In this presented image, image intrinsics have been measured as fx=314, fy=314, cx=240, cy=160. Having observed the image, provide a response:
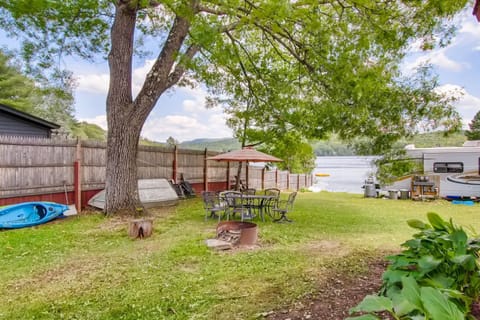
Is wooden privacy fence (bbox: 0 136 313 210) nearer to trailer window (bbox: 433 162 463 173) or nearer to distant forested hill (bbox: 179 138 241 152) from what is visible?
distant forested hill (bbox: 179 138 241 152)

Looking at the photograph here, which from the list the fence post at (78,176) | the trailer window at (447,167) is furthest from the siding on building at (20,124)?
the trailer window at (447,167)

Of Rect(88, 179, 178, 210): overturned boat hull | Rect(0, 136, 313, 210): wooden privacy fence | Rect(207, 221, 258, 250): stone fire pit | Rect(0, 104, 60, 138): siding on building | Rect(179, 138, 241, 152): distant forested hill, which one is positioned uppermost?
Rect(0, 104, 60, 138): siding on building

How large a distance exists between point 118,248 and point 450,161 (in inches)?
563

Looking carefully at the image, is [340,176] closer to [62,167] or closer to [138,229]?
[62,167]

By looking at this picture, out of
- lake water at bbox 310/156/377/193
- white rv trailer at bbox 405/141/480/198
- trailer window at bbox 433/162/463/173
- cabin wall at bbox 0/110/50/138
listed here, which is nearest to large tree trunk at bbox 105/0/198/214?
cabin wall at bbox 0/110/50/138

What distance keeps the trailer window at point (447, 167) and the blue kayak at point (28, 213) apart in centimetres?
1475

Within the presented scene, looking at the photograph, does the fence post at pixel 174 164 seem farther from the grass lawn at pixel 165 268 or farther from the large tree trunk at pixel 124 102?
the grass lawn at pixel 165 268

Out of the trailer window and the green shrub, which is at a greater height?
the trailer window

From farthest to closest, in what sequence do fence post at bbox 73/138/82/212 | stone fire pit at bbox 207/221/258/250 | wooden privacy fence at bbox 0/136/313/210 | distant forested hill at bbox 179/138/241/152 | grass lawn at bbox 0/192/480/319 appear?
distant forested hill at bbox 179/138/241/152 → fence post at bbox 73/138/82/212 → wooden privacy fence at bbox 0/136/313/210 → stone fire pit at bbox 207/221/258/250 → grass lawn at bbox 0/192/480/319

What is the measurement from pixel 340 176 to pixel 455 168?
16877mm

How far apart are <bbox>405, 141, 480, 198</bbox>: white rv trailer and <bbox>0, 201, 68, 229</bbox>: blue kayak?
512 inches

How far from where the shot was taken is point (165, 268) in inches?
165

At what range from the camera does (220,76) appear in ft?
37.5

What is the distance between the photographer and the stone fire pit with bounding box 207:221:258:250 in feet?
17.2
